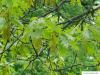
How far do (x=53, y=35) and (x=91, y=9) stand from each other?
0.30 metres

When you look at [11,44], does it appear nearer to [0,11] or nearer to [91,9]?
[0,11]

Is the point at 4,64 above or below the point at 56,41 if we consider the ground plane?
below

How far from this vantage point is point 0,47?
222cm

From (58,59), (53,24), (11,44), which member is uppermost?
(53,24)

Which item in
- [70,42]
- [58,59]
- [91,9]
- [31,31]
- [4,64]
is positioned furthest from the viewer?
Result: [58,59]

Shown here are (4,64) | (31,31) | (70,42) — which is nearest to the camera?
(31,31)

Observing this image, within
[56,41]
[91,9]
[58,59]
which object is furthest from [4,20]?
[58,59]

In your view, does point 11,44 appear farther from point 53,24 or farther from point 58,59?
point 58,59

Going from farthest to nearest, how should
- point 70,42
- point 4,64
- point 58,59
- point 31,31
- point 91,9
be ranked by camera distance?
point 58,59 → point 4,64 → point 91,9 → point 70,42 → point 31,31

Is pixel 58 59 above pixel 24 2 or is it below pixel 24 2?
below

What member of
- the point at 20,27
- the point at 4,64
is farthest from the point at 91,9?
the point at 4,64

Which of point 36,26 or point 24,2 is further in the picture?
point 24,2

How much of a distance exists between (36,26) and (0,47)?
76 centimetres

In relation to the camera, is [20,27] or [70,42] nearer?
[70,42]
